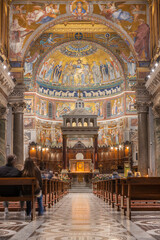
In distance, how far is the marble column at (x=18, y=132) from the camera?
24053 mm

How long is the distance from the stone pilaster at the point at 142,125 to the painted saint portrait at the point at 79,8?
6662 millimetres

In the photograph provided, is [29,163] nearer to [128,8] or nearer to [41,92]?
[128,8]

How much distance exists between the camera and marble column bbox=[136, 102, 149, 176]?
2384 centimetres

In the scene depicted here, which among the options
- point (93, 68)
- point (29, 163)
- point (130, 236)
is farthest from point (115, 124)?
point (130, 236)

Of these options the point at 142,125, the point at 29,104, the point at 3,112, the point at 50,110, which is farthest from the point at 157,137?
the point at 50,110

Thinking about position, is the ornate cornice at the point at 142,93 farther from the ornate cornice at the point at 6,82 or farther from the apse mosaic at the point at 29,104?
the apse mosaic at the point at 29,104

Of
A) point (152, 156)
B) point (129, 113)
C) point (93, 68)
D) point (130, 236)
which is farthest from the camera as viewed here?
point (93, 68)

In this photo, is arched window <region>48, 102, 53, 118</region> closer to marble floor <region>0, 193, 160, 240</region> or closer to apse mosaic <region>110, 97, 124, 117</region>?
apse mosaic <region>110, 97, 124, 117</region>

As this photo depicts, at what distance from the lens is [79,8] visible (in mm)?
25812

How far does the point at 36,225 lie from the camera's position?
6.99 m

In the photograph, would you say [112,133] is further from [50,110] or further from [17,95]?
[17,95]

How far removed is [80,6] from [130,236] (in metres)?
22.5

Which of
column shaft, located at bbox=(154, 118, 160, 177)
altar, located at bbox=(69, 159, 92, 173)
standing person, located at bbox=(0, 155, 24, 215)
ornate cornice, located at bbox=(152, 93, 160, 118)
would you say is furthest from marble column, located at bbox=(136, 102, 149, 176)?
standing person, located at bbox=(0, 155, 24, 215)

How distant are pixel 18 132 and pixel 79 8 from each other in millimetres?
9955
